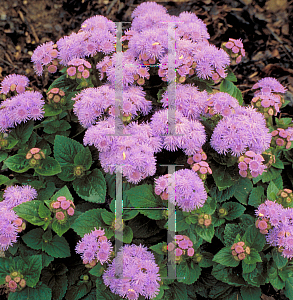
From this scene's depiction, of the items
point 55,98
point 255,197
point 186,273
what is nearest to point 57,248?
point 186,273

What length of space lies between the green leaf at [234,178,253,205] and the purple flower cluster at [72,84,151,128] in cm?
110

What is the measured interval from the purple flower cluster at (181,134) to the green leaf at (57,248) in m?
1.16

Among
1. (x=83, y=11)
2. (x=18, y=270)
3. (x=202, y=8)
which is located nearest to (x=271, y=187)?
(x=18, y=270)

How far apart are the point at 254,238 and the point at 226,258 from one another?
0.28 metres

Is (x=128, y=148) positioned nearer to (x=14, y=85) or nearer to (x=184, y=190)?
(x=184, y=190)

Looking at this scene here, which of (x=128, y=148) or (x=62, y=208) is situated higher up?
(x=128, y=148)

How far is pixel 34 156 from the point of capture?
268 centimetres

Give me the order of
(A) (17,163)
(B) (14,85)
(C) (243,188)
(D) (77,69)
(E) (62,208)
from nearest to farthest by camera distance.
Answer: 1. (E) (62,208)
2. (A) (17,163)
3. (C) (243,188)
4. (D) (77,69)
5. (B) (14,85)

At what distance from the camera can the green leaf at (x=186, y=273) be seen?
100 inches

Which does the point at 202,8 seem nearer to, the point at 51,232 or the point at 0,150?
the point at 0,150

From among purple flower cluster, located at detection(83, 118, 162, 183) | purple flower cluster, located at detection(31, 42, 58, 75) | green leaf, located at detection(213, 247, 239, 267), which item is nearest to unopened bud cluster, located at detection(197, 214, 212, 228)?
green leaf, located at detection(213, 247, 239, 267)

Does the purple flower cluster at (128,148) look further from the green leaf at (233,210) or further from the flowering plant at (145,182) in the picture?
the green leaf at (233,210)

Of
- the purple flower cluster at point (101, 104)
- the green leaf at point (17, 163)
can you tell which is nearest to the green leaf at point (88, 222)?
the green leaf at point (17, 163)

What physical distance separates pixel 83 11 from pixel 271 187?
4.38m
